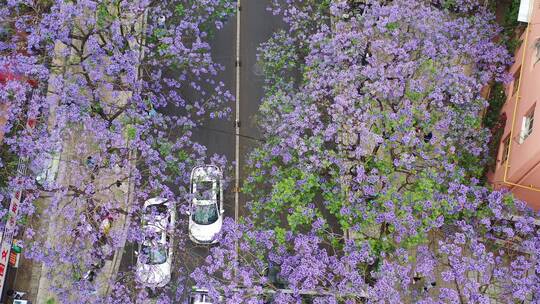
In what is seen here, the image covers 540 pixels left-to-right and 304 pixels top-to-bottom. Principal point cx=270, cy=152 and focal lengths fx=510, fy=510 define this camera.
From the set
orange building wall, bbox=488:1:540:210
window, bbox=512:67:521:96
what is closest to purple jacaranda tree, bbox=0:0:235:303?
orange building wall, bbox=488:1:540:210

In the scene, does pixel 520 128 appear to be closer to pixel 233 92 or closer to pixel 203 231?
pixel 233 92

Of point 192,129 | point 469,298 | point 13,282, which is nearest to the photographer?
point 469,298

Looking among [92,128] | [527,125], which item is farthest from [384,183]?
[92,128]

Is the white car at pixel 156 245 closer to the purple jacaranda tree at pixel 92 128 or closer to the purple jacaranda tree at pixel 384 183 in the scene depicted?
the purple jacaranda tree at pixel 92 128

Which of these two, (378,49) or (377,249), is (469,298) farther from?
(378,49)

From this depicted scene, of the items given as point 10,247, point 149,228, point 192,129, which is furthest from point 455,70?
point 10,247

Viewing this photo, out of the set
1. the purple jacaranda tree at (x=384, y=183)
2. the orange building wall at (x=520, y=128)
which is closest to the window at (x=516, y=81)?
the orange building wall at (x=520, y=128)
